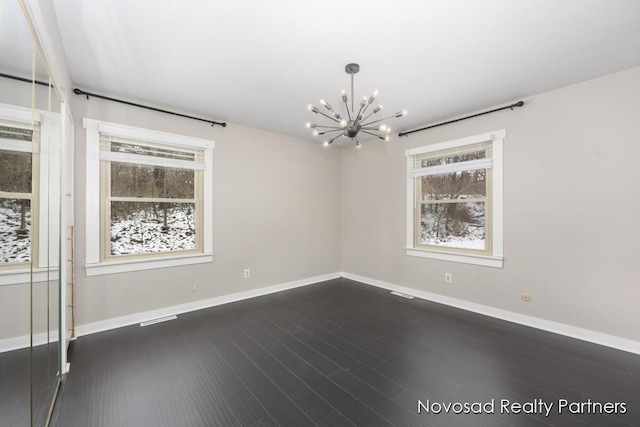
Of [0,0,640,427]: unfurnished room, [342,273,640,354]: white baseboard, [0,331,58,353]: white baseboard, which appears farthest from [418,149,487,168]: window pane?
[0,331,58,353]: white baseboard

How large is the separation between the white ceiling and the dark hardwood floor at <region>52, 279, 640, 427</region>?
2686 mm

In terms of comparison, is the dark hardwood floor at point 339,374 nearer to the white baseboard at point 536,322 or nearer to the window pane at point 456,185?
the white baseboard at point 536,322

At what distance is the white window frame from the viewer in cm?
121

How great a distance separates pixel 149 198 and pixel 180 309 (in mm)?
1486

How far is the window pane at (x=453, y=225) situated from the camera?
367 cm

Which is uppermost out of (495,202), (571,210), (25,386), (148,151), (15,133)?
(148,151)

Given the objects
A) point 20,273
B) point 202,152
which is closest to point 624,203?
point 20,273

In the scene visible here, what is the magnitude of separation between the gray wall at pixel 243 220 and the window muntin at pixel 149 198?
0.74 feet

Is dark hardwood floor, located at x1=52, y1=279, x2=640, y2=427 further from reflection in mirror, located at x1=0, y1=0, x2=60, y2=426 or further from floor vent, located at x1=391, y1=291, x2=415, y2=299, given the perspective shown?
floor vent, located at x1=391, y1=291, x2=415, y2=299

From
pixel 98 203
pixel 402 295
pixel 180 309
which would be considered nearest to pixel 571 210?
pixel 402 295

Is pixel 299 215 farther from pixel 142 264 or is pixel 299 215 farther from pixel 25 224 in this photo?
pixel 25 224

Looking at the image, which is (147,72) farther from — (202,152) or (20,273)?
(20,273)

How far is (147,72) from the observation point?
2.64 m

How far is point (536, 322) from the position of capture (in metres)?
3.08
